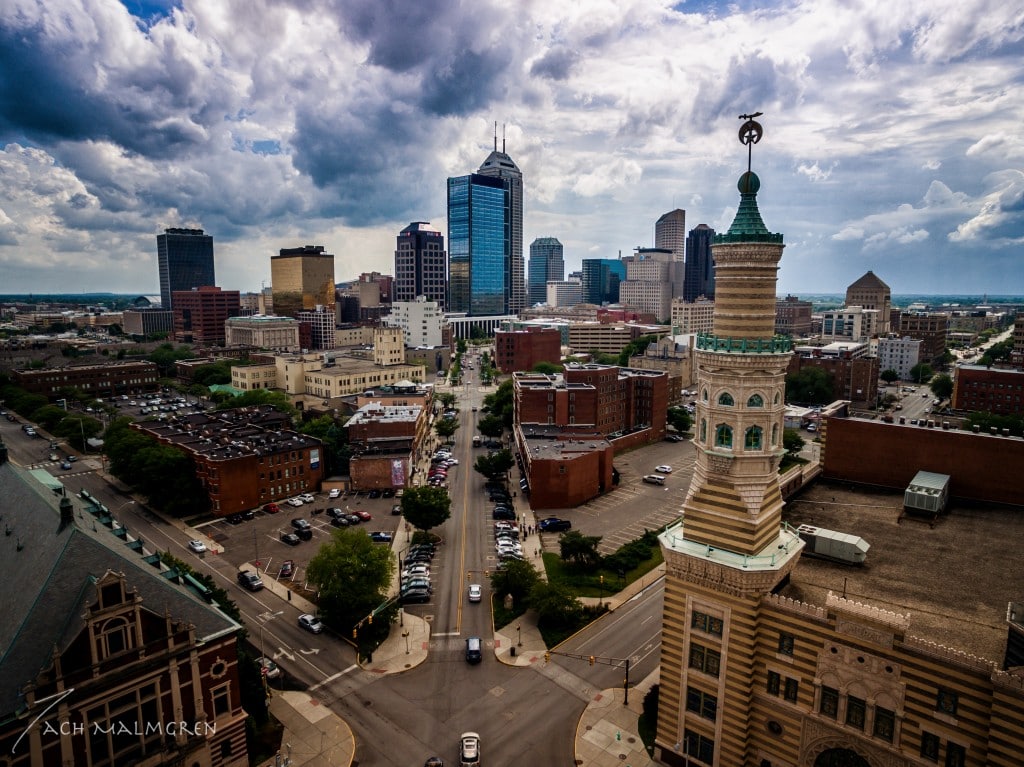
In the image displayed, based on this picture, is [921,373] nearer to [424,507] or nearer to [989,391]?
[989,391]

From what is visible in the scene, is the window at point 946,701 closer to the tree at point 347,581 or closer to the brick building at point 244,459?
the tree at point 347,581

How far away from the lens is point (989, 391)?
129 meters

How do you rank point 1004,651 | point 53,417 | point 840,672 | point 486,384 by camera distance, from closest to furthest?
point 1004,651, point 840,672, point 53,417, point 486,384

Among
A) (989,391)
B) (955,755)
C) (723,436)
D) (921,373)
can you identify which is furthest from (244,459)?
(921,373)

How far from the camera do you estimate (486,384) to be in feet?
634

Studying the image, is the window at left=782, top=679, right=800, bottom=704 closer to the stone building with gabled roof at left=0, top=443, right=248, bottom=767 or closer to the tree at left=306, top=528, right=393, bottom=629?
the stone building with gabled roof at left=0, top=443, right=248, bottom=767

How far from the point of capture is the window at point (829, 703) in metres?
31.9

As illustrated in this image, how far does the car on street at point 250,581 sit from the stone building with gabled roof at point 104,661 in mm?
23195

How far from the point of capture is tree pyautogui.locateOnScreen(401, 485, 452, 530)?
71625mm

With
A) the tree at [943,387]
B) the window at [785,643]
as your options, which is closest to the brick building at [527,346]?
the tree at [943,387]

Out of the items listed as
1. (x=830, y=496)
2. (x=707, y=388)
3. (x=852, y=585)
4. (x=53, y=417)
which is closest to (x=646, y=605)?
(x=830, y=496)

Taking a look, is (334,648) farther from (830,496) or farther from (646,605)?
(830,496)

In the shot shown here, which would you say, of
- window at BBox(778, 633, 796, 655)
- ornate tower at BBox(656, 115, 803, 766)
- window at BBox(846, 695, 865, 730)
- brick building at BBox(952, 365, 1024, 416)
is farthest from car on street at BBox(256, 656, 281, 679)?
brick building at BBox(952, 365, 1024, 416)

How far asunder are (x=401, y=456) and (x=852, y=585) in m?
69.3
